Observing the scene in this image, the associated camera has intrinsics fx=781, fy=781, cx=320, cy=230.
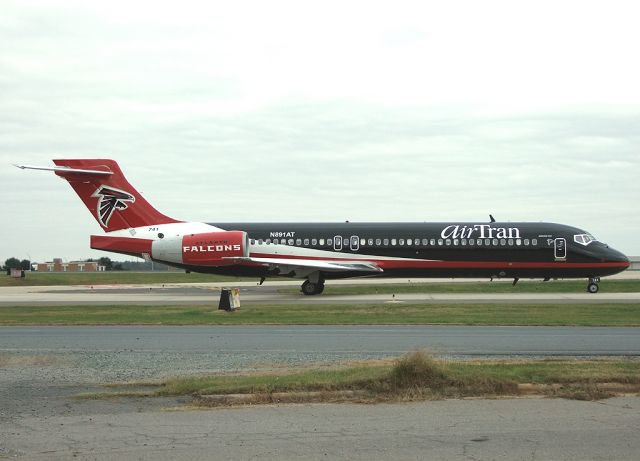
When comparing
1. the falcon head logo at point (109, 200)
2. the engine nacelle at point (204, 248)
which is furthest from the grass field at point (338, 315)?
the falcon head logo at point (109, 200)

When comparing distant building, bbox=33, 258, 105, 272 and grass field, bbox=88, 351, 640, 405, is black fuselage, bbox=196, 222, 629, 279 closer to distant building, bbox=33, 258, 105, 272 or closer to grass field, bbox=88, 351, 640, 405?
Result: grass field, bbox=88, 351, 640, 405

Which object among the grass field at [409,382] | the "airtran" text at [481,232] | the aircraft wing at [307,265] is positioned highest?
the "airtran" text at [481,232]

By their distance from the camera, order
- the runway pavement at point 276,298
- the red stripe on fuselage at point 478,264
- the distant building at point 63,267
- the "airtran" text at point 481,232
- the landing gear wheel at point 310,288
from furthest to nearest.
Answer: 1. the distant building at point 63,267
2. the landing gear wheel at point 310,288
3. the "airtran" text at point 481,232
4. the red stripe on fuselage at point 478,264
5. the runway pavement at point 276,298

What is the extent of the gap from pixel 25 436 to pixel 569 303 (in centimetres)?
2417

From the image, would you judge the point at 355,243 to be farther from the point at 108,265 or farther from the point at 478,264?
the point at 108,265

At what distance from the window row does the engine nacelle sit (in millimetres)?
1666

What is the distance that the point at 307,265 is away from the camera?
118ft

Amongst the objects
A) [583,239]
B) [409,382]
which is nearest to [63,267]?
[583,239]

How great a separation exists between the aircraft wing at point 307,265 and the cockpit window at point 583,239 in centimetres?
933

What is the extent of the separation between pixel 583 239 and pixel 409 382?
2864 cm

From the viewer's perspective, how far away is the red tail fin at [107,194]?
37.4m

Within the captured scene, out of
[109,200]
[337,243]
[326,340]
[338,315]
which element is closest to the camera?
Answer: [326,340]

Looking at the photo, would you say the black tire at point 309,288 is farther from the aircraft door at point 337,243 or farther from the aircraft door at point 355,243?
the aircraft door at point 355,243

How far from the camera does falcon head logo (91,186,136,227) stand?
123 ft
